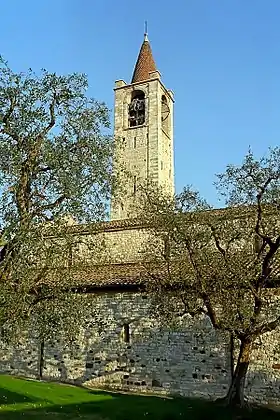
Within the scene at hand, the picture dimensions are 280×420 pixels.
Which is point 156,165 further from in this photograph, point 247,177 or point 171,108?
point 247,177

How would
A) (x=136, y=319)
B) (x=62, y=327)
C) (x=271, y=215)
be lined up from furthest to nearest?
(x=136, y=319), (x=271, y=215), (x=62, y=327)

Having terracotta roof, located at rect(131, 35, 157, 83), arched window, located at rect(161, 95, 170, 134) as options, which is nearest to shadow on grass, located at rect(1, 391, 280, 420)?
arched window, located at rect(161, 95, 170, 134)

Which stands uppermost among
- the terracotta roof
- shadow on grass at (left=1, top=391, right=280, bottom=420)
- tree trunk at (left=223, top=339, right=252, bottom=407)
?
the terracotta roof

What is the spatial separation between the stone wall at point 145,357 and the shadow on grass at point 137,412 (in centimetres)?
178

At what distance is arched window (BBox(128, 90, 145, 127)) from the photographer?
1395 inches

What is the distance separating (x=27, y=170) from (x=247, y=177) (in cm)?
635

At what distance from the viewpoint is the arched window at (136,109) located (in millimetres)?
35438

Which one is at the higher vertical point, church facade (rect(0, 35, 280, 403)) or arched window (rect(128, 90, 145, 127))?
arched window (rect(128, 90, 145, 127))

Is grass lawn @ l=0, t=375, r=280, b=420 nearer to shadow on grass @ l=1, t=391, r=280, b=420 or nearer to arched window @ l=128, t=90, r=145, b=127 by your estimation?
shadow on grass @ l=1, t=391, r=280, b=420

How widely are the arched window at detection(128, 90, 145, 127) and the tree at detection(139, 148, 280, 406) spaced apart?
21.2 m

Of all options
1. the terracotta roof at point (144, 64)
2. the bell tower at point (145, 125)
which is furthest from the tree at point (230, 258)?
the terracotta roof at point (144, 64)

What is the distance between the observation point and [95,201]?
41.9ft

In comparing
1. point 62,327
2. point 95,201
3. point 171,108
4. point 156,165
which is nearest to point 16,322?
point 62,327

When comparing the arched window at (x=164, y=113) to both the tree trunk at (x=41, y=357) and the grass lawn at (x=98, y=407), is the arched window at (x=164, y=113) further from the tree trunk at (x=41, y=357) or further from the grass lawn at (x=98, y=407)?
the grass lawn at (x=98, y=407)
